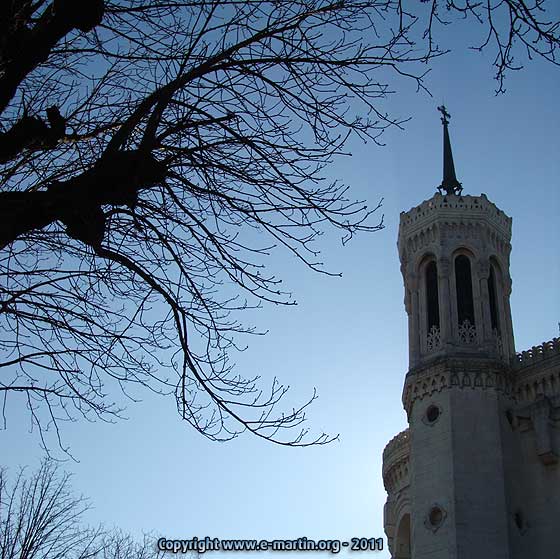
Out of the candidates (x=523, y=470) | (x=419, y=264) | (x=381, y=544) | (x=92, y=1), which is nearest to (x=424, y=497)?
(x=523, y=470)

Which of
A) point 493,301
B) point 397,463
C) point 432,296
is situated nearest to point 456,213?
point 432,296

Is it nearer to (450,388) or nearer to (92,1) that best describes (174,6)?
(92,1)

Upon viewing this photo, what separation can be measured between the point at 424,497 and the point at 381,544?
19.9ft

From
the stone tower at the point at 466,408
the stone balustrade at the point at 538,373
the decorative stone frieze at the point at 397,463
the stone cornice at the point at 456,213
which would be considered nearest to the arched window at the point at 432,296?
the stone tower at the point at 466,408

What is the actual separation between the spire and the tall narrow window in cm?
613

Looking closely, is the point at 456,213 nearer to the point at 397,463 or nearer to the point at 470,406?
the point at 470,406

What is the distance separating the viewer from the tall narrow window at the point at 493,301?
31053 millimetres

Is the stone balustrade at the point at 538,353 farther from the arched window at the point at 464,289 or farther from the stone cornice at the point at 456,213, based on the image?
the stone cornice at the point at 456,213

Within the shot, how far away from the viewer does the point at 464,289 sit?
31.5 metres

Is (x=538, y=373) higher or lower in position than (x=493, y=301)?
lower

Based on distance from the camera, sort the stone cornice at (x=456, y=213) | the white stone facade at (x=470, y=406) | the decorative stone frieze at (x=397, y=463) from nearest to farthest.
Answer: the white stone facade at (x=470, y=406) < the stone cornice at (x=456, y=213) < the decorative stone frieze at (x=397, y=463)

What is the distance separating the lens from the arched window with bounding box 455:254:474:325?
101 ft

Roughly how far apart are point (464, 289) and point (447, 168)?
8.67 m

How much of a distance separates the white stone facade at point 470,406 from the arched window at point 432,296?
5cm
